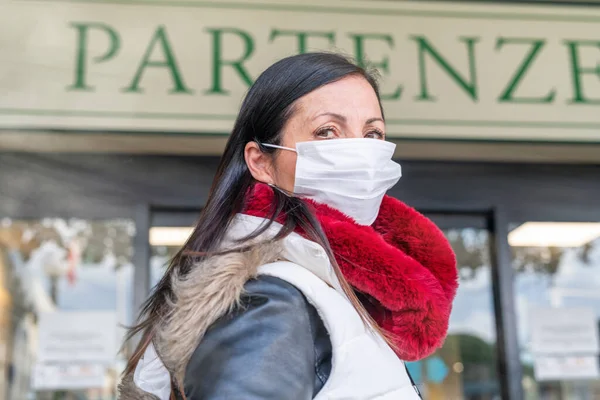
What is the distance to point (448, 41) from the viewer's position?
3.16m

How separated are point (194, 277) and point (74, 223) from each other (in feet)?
8.64

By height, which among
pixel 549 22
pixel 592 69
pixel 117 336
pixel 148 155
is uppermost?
pixel 549 22

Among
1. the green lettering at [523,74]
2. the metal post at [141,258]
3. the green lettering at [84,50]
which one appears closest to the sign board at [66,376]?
the metal post at [141,258]

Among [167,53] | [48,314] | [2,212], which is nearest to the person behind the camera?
[167,53]

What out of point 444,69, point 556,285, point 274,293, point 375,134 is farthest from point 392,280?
point 556,285

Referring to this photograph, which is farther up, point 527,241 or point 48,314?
point 527,241

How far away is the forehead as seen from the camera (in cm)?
117

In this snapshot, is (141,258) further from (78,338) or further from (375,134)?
(375,134)

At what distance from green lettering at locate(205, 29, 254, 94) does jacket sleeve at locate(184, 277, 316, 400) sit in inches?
88.0

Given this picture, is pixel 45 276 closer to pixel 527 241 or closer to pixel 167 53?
pixel 167 53

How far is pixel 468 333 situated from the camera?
3818mm

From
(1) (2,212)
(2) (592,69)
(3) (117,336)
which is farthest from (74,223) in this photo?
(2) (592,69)

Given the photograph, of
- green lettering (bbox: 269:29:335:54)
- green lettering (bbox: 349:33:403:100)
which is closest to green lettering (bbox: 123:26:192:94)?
green lettering (bbox: 269:29:335:54)

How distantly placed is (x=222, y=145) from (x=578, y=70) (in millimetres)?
1643
